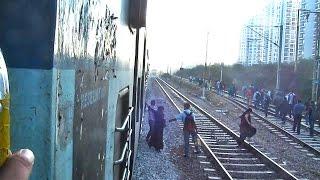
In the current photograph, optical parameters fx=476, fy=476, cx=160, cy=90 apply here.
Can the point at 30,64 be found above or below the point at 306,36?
below

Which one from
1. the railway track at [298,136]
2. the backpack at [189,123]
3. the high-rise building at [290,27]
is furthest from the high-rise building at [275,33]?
the backpack at [189,123]

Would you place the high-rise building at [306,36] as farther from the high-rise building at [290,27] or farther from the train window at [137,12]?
the train window at [137,12]

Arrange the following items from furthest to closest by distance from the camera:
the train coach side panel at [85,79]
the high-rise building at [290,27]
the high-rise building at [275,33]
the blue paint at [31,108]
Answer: the high-rise building at [275,33] < the high-rise building at [290,27] < the train coach side panel at [85,79] < the blue paint at [31,108]

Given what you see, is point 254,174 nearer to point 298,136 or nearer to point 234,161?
point 234,161

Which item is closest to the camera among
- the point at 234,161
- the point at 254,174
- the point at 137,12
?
the point at 137,12

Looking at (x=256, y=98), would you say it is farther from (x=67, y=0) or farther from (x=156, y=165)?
(x=67, y=0)

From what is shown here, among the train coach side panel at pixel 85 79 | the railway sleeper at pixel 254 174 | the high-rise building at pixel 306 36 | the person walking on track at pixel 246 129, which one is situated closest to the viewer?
the train coach side panel at pixel 85 79

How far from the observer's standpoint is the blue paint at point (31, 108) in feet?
3.81

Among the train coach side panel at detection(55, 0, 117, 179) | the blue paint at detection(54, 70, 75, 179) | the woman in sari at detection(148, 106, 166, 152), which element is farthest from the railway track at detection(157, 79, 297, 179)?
the blue paint at detection(54, 70, 75, 179)

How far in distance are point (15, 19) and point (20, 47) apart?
70 millimetres

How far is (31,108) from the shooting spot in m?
1.17

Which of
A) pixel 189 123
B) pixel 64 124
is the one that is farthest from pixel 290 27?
pixel 64 124

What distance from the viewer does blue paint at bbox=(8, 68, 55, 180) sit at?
1161 millimetres

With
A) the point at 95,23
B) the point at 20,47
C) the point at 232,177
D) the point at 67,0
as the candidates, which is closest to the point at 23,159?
the point at 20,47
